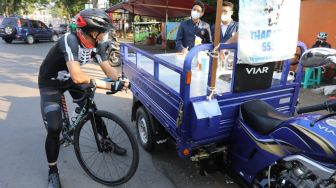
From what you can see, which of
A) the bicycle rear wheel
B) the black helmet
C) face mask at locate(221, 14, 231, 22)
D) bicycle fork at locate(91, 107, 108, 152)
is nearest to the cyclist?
the black helmet

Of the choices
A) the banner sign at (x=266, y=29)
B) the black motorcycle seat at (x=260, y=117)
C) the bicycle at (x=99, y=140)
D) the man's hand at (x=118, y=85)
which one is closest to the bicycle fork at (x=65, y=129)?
the bicycle at (x=99, y=140)

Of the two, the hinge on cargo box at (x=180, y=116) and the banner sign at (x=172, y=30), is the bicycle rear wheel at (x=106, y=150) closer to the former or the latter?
the hinge on cargo box at (x=180, y=116)

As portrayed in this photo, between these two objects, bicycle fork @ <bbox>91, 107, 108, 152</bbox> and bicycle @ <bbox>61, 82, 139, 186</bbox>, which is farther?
bicycle fork @ <bbox>91, 107, 108, 152</bbox>

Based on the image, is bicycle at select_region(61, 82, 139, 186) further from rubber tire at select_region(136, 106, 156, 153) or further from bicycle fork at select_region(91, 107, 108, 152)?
rubber tire at select_region(136, 106, 156, 153)

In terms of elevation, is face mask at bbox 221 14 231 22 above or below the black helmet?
above

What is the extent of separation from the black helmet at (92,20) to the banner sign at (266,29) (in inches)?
48.2

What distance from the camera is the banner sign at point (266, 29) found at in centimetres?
245

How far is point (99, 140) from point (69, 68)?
97 centimetres

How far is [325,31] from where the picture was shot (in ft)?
25.3

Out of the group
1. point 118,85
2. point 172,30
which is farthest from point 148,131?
point 172,30

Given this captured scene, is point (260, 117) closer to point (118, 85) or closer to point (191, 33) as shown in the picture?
point (118, 85)

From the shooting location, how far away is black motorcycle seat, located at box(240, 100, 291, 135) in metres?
2.29

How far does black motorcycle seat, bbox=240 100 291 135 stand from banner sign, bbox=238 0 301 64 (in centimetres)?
40

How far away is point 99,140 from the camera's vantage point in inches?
125
